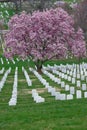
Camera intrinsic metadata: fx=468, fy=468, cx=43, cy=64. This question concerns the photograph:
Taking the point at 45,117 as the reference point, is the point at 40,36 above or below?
below

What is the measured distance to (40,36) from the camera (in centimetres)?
4056

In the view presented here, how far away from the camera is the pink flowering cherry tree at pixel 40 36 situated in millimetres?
40469

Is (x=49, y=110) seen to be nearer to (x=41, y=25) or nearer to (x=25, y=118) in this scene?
(x=25, y=118)

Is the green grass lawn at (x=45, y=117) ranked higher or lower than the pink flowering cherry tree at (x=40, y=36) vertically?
higher

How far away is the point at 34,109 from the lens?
15.2 m

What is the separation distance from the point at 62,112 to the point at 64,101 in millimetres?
3140

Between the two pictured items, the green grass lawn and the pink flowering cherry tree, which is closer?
the green grass lawn

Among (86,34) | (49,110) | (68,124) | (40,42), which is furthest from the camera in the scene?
(86,34)

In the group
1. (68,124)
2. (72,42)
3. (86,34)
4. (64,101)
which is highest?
(68,124)

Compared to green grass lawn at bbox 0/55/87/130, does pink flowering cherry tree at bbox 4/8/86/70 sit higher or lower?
lower

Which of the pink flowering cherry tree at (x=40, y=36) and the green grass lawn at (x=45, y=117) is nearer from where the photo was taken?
the green grass lawn at (x=45, y=117)

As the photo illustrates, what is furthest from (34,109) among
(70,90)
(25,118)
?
(70,90)

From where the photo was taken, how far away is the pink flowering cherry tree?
40.5m

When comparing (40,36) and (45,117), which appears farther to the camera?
(40,36)
